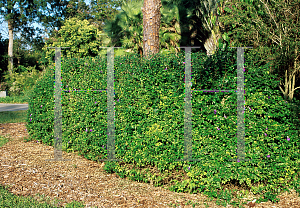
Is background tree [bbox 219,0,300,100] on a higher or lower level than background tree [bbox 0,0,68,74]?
lower

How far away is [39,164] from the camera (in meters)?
5.21

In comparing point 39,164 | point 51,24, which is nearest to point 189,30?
point 39,164

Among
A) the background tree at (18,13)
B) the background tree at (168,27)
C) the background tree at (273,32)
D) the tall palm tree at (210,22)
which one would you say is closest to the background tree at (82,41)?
the background tree at (168,27)

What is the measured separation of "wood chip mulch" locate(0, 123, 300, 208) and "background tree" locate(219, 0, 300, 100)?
7.56 feet

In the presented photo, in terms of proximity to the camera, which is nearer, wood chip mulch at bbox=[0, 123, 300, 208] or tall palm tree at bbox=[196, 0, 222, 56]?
wood chip mulch at bbox=[0, 123, 300, 208]

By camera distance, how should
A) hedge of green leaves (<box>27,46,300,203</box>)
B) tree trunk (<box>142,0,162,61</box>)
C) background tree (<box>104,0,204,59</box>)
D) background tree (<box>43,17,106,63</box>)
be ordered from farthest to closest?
background tree (<box>43,17,106,63</box>)
background tree (<box>104,0,204,59</box>)
tree trunk (<box>142,0,162,61</box>)
hedge of green leaves (<box>27,46,300,203</box>)

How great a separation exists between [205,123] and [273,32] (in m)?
2.70

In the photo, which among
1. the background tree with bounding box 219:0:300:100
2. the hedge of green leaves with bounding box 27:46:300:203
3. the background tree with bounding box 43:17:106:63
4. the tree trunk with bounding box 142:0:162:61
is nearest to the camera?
the hedge of green leaves with bounding box 27:46:300:203

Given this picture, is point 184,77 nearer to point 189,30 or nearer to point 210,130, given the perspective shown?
point 210,130

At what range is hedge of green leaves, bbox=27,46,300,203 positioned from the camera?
363cm

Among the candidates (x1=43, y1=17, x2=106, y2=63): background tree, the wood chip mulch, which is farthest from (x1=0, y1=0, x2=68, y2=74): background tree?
the wood chip mulch

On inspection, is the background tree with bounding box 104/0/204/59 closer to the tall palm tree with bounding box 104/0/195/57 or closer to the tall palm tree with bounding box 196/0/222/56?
the tall palm tree with bounding box 104/0/195/57

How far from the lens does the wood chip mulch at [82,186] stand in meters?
3.69

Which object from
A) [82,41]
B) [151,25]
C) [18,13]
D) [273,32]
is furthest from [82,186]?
[18,13]
